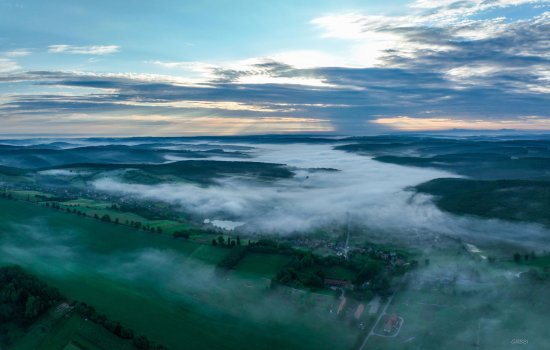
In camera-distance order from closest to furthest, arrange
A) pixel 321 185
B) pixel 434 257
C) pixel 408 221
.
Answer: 1. pixel 434 257
2. pixel 408 221
3. pixel 321 185

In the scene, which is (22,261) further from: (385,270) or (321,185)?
(321,185)

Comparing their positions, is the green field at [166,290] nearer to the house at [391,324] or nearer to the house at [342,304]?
the house at [342,304]

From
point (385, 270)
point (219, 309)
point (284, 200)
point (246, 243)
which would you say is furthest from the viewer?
point (284, 200)

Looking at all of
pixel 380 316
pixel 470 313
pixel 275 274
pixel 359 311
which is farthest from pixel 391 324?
pixel 275 274

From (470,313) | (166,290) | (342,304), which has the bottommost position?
(166,290)

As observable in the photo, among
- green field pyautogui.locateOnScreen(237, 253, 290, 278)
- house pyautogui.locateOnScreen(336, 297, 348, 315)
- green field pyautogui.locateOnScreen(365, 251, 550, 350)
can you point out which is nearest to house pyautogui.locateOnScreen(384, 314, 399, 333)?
green field pyautogui.locateOnScreen(365, 251, 550, 350)

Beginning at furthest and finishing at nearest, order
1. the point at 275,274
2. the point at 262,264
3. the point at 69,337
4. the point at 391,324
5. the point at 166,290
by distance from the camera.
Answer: the point at 262,264
the point at 275,274
the point at 166,290
the point at 391,324
the point at 69,337

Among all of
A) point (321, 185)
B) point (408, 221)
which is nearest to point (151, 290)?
point (408, 221)

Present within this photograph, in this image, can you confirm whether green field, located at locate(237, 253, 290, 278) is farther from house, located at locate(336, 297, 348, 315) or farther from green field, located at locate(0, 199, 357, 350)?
house, located at locate(336, 297, 348, 315)

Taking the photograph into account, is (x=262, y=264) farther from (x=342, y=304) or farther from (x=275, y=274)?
(x=342, y=304)
